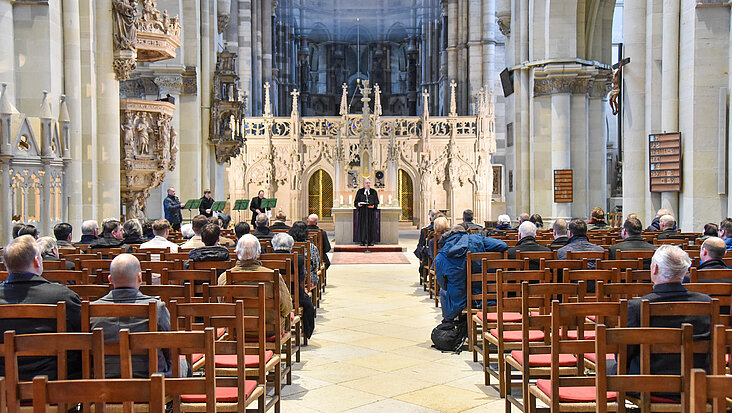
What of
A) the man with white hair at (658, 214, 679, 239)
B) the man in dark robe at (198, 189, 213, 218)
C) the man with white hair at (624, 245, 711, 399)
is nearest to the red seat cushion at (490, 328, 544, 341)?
the man with white hair at (624, 245, 711, 399)

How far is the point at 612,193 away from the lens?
31.1m

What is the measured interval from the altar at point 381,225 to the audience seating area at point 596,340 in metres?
13.7

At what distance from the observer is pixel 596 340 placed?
11.4 feet

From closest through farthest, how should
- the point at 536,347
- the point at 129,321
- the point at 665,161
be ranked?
the point at 129,321
the point at 536,347
the point at 665,161

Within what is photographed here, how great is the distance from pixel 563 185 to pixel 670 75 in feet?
25.2

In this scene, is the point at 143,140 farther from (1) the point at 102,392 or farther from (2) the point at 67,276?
(1) the point at 102,392

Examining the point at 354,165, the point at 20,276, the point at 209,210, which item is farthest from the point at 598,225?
the point at 354,165

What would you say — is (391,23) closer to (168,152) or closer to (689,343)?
(168,152)

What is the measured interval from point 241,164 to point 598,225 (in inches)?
689

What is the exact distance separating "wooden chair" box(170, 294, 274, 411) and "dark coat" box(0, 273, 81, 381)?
1.85ft

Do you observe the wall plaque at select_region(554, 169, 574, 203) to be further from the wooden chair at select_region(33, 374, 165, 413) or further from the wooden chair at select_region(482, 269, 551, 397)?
the wooden chair at select_region(33, 374, 165, 413)

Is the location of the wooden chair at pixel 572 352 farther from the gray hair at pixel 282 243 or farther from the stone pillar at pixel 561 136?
the stone pillar at pixel 561 136

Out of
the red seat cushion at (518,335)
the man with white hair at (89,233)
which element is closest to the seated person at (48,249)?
the man with white hair at (89,233)

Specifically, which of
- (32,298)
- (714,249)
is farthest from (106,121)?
(714,249)
